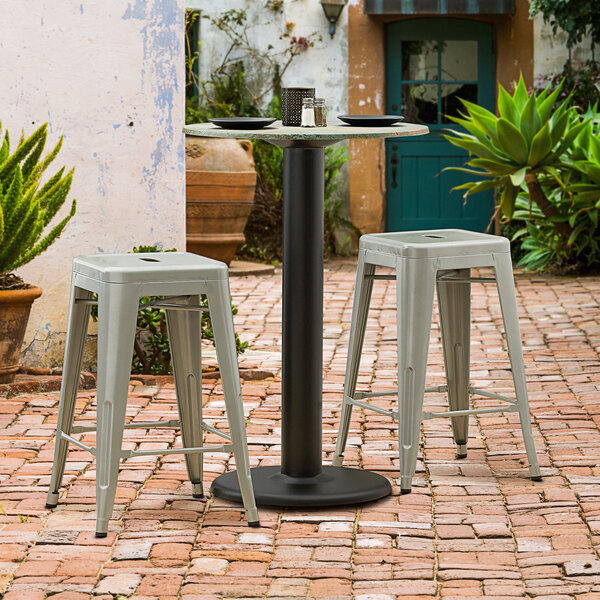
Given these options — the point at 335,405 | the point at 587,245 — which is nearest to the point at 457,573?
the point at 335,405

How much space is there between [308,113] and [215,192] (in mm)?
5689

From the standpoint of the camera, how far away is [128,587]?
3.06 metres

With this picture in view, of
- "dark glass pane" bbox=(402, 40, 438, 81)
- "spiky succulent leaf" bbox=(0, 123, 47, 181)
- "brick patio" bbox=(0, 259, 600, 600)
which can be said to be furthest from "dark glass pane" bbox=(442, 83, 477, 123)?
"spiky succulent leaf" bbox=(0, 123, 47, 181)

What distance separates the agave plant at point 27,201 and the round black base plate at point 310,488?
1.84 meters

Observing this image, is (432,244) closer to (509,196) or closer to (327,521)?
(327,521)

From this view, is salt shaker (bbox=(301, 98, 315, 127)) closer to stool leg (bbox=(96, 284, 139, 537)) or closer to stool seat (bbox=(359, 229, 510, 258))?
stool seat (bbox=(359, 229, 510, 258))

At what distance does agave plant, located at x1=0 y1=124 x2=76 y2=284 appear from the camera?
17.5ft

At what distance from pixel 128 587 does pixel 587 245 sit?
7.41 m

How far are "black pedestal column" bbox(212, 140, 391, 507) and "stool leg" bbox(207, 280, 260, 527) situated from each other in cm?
23

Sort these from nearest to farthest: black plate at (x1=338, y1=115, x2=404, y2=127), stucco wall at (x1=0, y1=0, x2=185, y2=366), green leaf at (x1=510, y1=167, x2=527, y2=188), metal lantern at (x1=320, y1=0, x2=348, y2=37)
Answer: black plate at (x1=338, y1=115, x2=404, y2=127) → stucco wall at (x1=0, y1=0, x2=185, y2=366) → green leaf at (x1=510, y1=167, x2=527, y2=188) → metal lantern at (x1=320, y1=0, x2=348, y2=37)

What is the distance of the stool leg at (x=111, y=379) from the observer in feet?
11.2

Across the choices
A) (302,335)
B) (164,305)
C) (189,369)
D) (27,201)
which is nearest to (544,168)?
(27,201)

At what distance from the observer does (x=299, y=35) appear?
11.2 meters

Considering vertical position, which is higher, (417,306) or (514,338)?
(417,306)
